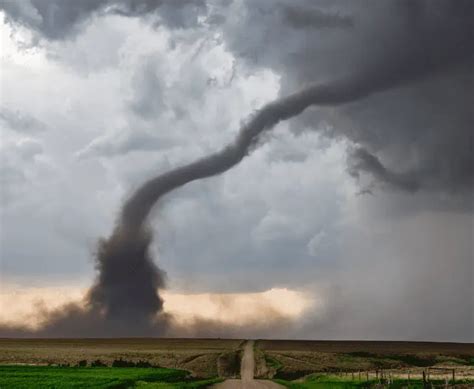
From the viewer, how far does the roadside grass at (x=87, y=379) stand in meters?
73.1

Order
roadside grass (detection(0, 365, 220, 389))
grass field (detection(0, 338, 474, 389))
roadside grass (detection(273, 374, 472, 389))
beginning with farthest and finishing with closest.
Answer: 1. grass field (detection(0, 338, 474, 389))
2. roadside grass (detection(273, 374, 472, 389))
3. roadside grass (detection(0, 365, 220, 389))

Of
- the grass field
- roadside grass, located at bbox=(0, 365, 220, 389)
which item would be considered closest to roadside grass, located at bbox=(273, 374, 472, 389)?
the grass field

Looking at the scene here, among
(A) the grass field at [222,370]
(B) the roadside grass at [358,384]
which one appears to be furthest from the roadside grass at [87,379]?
(B) the roadside grass at [358,384]

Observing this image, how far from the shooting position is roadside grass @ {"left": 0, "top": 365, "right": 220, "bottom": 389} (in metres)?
73.1

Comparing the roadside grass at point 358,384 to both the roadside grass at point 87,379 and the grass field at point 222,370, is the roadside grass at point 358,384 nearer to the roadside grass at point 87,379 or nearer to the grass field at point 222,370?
the grass field at point 222,370

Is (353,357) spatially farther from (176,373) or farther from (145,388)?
(145,388)

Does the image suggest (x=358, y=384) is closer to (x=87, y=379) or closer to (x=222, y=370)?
(x=87, y=379)

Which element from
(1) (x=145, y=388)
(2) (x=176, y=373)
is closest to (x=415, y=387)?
(1) (x=145, y=388)

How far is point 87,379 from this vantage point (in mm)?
81000

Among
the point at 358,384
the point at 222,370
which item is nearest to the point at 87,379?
the point at 358,384

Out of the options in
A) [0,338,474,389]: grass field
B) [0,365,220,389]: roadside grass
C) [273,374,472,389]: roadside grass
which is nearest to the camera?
[0,365,220,389]: roadside grass

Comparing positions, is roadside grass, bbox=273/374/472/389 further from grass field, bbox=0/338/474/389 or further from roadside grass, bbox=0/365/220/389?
roadside grass, bbox=0/365/220/389

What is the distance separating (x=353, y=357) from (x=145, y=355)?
4497 cm

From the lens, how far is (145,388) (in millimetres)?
72688
